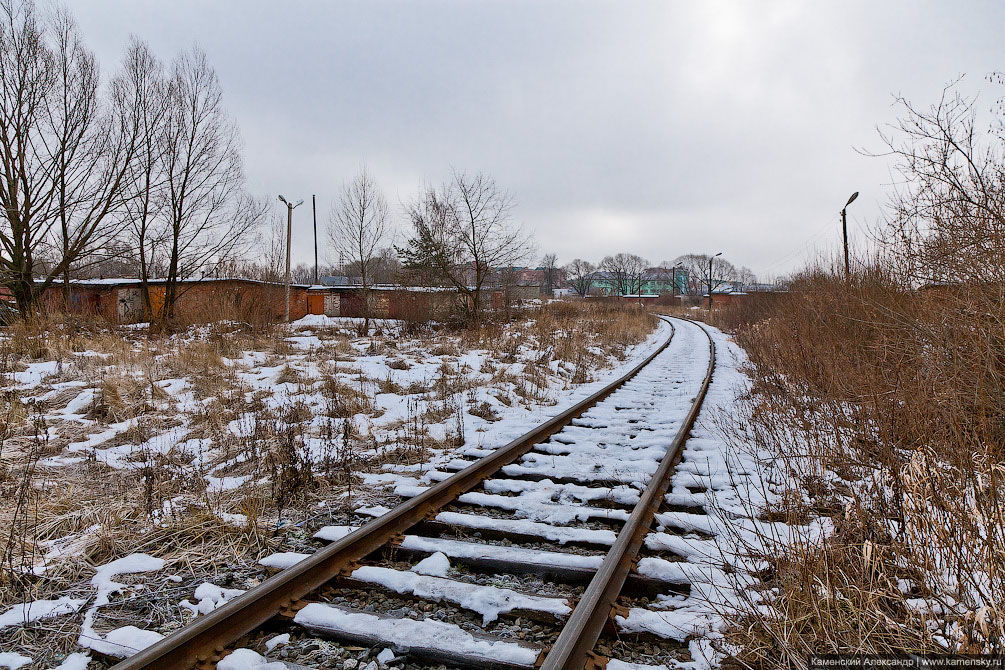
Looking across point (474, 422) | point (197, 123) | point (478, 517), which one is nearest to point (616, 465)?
point (478, 517)

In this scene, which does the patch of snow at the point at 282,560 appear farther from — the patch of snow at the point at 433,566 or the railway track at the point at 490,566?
the patch of snow at the point at 433,566

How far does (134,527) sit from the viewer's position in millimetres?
3779

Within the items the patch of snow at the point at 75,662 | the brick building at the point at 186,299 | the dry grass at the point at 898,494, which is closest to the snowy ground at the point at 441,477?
the patch of snow at the point at 75,662

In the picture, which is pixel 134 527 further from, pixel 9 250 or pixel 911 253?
pixel 9 250

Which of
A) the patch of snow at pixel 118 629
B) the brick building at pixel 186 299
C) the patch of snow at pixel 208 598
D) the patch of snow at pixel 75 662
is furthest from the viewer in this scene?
the brick building at pixel 186 299

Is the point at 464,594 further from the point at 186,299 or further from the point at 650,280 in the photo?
the point at 650,280

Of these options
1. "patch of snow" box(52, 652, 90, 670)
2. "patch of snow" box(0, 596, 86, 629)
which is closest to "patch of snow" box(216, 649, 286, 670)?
"patch of snow" box(52, 652, 90, 670)

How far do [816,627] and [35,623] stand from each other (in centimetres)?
370

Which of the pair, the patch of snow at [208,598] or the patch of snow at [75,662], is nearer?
the patch of snow at [75,662]

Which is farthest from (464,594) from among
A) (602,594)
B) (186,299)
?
(186,299)

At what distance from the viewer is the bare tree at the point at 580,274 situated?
118 meters

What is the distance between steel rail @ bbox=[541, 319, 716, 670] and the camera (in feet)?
7.24

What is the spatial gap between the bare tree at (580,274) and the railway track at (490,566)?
374 feet

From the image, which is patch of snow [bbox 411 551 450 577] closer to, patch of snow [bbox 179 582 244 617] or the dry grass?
patch of snow [bbox 179 582 244 617]
